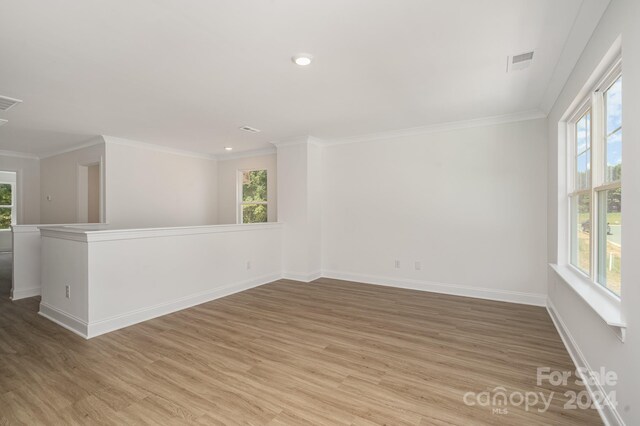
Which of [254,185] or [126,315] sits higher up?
[254,185]

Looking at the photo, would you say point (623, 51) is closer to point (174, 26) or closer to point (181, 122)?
point (174, 26)

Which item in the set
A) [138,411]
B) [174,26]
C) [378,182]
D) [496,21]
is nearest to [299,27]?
[174,26]

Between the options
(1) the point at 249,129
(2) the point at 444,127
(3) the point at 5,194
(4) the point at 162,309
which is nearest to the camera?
(4) the point at 162,309

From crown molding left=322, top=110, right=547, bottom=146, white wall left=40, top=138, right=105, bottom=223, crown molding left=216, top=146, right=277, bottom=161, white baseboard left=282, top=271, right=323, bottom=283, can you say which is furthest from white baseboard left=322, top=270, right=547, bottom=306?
white wall left=40, top=138, right=105, bottom=223

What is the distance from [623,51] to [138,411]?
3421 millimetres

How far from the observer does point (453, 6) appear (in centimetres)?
188

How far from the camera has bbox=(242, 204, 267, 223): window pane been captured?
659 centimetres

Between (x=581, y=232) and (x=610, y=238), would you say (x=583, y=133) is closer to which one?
(x=581, y=232)

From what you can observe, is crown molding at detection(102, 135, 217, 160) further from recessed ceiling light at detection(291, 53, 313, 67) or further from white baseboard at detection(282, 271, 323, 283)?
recessed ceiling light at detection(291, 53, 313, 67)

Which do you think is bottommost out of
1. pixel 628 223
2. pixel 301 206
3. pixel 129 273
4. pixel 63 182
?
pixel 129 273

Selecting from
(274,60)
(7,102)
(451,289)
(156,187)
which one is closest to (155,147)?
(156,187)

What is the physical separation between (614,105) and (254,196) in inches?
230

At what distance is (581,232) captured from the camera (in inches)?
110

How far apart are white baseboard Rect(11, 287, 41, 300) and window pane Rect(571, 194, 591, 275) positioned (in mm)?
6634
